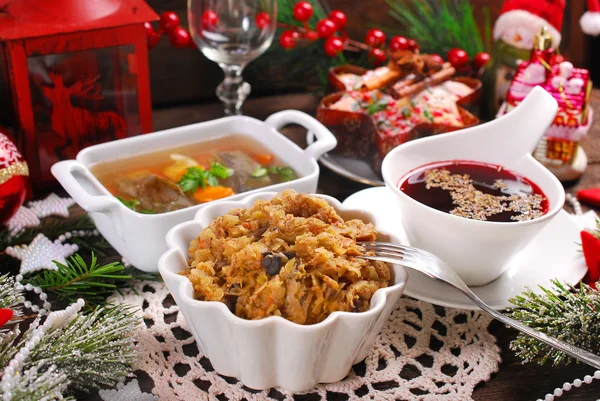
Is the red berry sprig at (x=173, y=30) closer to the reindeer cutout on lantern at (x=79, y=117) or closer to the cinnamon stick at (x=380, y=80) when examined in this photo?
the reindeer cutout on lantern at (x=79, y=117)

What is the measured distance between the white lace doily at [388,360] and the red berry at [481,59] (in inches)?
39.3

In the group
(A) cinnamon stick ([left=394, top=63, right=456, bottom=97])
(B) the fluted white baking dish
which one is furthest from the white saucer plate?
(A) cinnamon stick ([left=394, top=63, right=456, bottom=97])

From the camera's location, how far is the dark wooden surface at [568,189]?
1150 millimetres

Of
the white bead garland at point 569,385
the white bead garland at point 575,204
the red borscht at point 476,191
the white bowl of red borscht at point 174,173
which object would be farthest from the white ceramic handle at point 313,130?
the white bead garland at point 569,385

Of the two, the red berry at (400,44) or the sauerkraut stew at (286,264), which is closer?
the sauerkraut stew at (286,264)

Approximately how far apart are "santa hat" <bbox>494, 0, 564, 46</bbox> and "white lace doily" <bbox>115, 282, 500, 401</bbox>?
0.96 meters

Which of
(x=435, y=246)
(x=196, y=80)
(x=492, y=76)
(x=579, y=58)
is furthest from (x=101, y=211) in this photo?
(x=579, y=58)

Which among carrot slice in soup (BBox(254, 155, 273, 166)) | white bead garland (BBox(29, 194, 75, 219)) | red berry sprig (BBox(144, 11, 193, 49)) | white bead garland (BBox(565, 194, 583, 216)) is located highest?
red berry sprig (BBox(144, 11, 193, 49))

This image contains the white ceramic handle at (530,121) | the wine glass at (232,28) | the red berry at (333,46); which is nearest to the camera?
the white ceramic handle at (530,121)

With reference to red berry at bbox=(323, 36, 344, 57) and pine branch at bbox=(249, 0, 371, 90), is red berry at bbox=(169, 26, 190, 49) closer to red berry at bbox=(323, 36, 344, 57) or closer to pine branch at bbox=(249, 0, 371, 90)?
pine branch at bbox=(249, 0, 371, 90)

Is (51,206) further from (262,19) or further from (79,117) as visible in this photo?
(262,19)

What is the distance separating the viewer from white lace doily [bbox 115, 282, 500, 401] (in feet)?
3.71

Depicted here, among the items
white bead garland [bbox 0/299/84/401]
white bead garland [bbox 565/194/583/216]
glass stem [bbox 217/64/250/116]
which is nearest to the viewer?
white bead garland [bbox 0/299/84/401]

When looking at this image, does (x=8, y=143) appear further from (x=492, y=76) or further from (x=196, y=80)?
(x=492, y=76)
